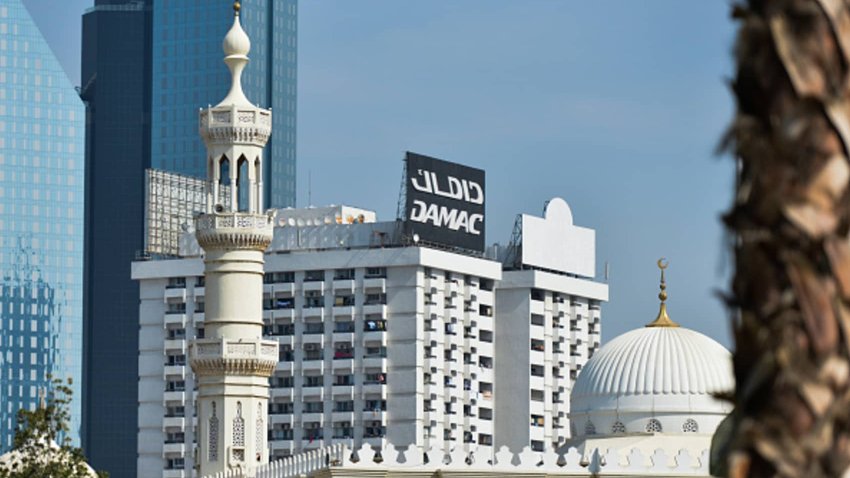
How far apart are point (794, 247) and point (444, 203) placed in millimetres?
141163

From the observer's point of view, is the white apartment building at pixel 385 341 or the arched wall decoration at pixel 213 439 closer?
the arched wall decoration at pixel 213 439

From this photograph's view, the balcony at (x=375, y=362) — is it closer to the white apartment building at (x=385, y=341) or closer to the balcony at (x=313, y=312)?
the white apartment building at (x=385, y=341)

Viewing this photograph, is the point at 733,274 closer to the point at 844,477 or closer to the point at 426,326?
the point at 844,477

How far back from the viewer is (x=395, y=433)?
148 m

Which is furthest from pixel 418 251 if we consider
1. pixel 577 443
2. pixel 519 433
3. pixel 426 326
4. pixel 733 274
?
pixel 733 274

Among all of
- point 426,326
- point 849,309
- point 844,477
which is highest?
point 426,326

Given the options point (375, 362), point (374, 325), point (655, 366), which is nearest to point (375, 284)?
point (374, 325)

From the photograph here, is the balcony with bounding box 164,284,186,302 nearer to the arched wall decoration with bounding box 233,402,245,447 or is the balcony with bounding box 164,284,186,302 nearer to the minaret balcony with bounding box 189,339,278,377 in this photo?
the arched wall decoration with bounding box 233,402,245,447

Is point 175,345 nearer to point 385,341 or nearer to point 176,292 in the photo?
point 176,292

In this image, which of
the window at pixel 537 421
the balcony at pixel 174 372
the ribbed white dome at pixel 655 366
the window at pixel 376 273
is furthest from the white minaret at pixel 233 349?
the balcony at pixel 174 372

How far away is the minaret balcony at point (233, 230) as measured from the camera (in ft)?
236

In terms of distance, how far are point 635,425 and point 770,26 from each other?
67.6 metres

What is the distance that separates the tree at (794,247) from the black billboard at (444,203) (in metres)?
137

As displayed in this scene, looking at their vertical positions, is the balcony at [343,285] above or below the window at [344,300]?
above
